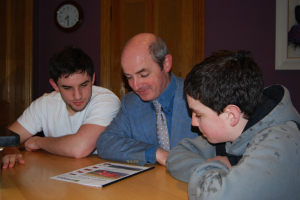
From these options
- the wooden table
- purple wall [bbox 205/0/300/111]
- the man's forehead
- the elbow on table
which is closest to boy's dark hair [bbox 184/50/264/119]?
the wooden table

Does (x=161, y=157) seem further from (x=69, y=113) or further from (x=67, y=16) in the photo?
(x=67, y=16)

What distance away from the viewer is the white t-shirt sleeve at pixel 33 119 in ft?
5.89

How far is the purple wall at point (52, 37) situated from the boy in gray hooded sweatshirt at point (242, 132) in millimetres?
2461

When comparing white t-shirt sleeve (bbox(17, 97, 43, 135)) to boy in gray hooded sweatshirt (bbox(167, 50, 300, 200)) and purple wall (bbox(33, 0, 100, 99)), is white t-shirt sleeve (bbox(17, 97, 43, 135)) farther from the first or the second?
purple wall (bbox(33, 0, 100, 99))

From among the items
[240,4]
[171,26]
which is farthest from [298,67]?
[171,26]

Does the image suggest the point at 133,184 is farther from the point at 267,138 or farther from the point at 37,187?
the point at 267,138

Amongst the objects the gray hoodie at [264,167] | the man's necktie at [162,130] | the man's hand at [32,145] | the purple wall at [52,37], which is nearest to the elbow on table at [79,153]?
the man's hand at [32,145]

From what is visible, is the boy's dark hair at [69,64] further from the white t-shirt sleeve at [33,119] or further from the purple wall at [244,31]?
the purple wall at [244,31]

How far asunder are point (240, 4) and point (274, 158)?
7.79 feet

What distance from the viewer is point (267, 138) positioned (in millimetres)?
749

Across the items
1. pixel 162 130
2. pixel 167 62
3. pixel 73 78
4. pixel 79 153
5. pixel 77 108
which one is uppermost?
pixel 167 62

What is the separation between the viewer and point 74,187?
937 millimetres

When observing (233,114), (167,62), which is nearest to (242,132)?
(233,114)

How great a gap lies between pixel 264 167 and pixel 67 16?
128 inches
